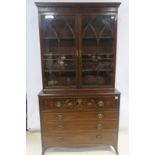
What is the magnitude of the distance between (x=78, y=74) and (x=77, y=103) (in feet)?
1.33

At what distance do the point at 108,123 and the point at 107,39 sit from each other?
1182 mm

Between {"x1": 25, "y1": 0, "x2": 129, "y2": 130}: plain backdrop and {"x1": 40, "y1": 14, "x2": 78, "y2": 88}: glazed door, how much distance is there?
50cm

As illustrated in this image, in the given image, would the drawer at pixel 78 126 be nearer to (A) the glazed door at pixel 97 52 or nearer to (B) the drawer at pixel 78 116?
(B) the drawer at pixel 78 116

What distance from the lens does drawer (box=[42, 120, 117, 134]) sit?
99.6 inches

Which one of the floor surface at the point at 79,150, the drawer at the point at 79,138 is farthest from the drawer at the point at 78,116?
the floor surface at the point at 79,150

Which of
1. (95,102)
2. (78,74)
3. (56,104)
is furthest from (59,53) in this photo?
(95,102)

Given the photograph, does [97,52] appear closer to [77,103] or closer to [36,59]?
[77,103]

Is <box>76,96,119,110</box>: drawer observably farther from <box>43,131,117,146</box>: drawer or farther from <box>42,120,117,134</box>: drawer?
<box>43,131,117,146</box>: drawer

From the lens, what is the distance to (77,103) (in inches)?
99.3

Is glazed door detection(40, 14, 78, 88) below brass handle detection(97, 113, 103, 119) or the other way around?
the other way around

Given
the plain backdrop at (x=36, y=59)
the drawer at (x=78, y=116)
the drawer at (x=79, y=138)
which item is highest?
the plain backdrop at (x=36, y=59)

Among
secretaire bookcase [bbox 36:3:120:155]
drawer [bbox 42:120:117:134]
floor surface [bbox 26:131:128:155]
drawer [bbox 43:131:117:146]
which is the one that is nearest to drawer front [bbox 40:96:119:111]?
secretaire bookcase [bbox 36:3:120:155]

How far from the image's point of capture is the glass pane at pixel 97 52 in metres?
2.62
